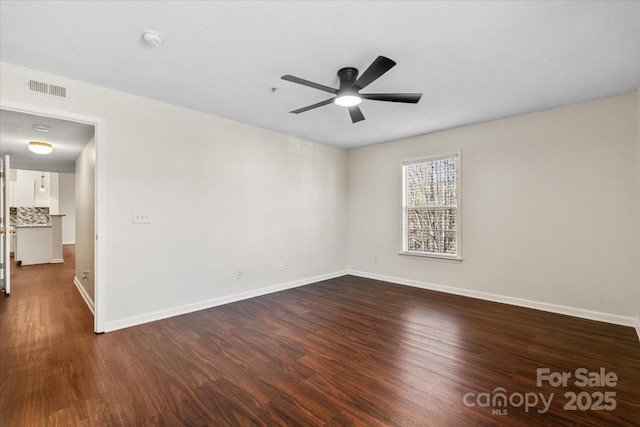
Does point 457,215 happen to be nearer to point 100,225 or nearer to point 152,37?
point 152,37

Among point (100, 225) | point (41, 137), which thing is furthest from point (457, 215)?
point (41, 137)

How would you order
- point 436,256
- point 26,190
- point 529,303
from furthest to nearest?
point 26,190, point 436,256, point 529,303

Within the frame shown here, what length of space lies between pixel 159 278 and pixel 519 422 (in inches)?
141

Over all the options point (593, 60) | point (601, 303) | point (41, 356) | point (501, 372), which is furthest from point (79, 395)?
point (601, 303)

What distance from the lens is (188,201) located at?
12.1 ft

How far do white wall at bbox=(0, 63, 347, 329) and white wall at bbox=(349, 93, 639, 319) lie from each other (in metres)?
2.28

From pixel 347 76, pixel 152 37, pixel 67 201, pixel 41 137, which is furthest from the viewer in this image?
pixel 67 201

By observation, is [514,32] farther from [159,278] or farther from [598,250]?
[159,278]

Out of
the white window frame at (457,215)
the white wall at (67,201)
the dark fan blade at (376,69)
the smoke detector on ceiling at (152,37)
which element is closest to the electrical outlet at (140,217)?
the smoke detector on ceiling at (152,37)

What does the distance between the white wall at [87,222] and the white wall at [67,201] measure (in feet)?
24.4

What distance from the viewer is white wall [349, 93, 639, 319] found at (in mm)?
3279

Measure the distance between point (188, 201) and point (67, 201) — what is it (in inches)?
416

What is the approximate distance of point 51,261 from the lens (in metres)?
7.30

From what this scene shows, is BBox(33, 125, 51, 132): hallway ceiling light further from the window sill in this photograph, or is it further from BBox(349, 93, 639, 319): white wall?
the window sill
